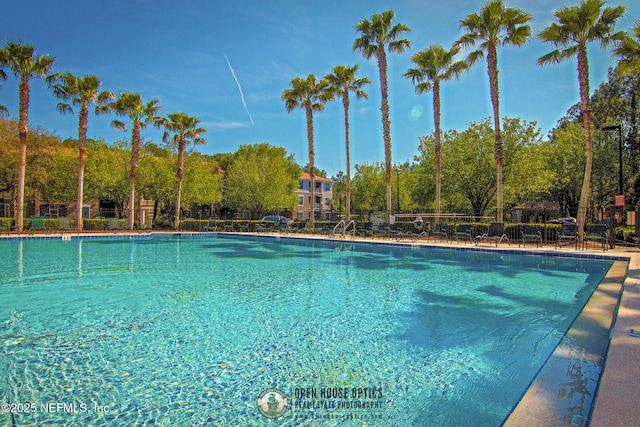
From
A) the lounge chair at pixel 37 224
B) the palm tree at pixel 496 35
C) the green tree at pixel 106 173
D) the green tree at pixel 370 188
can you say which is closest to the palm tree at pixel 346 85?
the palm tree at pixel 496 35

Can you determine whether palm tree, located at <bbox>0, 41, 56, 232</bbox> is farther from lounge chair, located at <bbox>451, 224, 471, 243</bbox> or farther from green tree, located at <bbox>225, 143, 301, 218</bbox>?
lounge chair, located at <bbox>451, 224, 471, 243</bbox>

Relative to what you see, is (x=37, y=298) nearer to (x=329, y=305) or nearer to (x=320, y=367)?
(x=329, y=305)

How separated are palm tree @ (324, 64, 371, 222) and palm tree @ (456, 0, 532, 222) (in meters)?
7.18

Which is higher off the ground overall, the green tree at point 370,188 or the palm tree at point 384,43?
the palm tree at point 384,43

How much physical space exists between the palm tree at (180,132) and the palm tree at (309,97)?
767cm

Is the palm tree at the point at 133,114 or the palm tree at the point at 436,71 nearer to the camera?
the palm tree at the point at 436,71

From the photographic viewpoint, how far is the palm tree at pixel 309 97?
2347cm

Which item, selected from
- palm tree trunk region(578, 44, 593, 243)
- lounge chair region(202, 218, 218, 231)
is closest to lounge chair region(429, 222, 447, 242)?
palm tree trunk region(578, 44, 593, 243)

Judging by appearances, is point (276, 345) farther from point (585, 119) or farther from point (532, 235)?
point (585, 119)

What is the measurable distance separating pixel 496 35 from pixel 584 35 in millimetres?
3356

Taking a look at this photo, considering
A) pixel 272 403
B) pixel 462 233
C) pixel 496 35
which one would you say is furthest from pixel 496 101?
pixel 272 403

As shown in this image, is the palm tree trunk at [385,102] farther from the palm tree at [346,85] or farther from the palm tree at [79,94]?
the palm tree at [79,94]

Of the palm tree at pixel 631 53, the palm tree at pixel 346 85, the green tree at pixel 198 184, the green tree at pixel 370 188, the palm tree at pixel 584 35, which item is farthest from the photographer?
the green tree at pixel 370 188

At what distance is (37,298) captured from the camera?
625 cm
